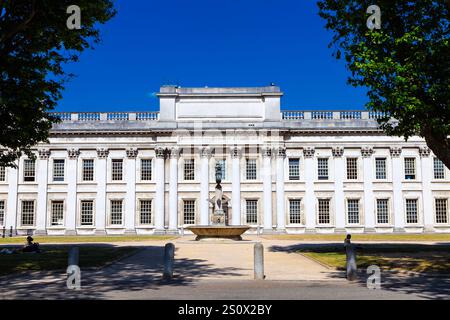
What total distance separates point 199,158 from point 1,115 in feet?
96.7

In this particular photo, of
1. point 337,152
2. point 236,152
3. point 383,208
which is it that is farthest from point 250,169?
point 383,208

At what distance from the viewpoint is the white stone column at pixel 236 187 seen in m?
45.7

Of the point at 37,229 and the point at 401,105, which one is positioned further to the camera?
the point at 37,229

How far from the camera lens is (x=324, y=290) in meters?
11.3

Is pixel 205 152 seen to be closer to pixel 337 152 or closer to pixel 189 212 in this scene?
pixel 189 212

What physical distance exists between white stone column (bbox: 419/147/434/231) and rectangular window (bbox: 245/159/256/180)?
15475 mm

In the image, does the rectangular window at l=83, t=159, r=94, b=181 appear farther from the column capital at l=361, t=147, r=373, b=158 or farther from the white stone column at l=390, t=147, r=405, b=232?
the white stone column at l=390, t=147, r=405, b=232

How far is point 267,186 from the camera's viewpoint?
150ft

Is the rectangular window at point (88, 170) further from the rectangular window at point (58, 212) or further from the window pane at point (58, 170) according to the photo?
the rectangular window at point (58, 212)

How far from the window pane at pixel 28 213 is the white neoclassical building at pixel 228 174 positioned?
86 millimetres

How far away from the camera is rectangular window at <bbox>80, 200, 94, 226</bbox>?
4591 centimetres

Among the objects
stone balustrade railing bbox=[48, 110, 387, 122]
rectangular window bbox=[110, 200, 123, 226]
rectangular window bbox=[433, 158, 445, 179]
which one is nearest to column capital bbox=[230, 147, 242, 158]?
stone balustrade railing bbox=[48, 110, 387, 122]

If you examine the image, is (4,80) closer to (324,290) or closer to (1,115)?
(1,115)
